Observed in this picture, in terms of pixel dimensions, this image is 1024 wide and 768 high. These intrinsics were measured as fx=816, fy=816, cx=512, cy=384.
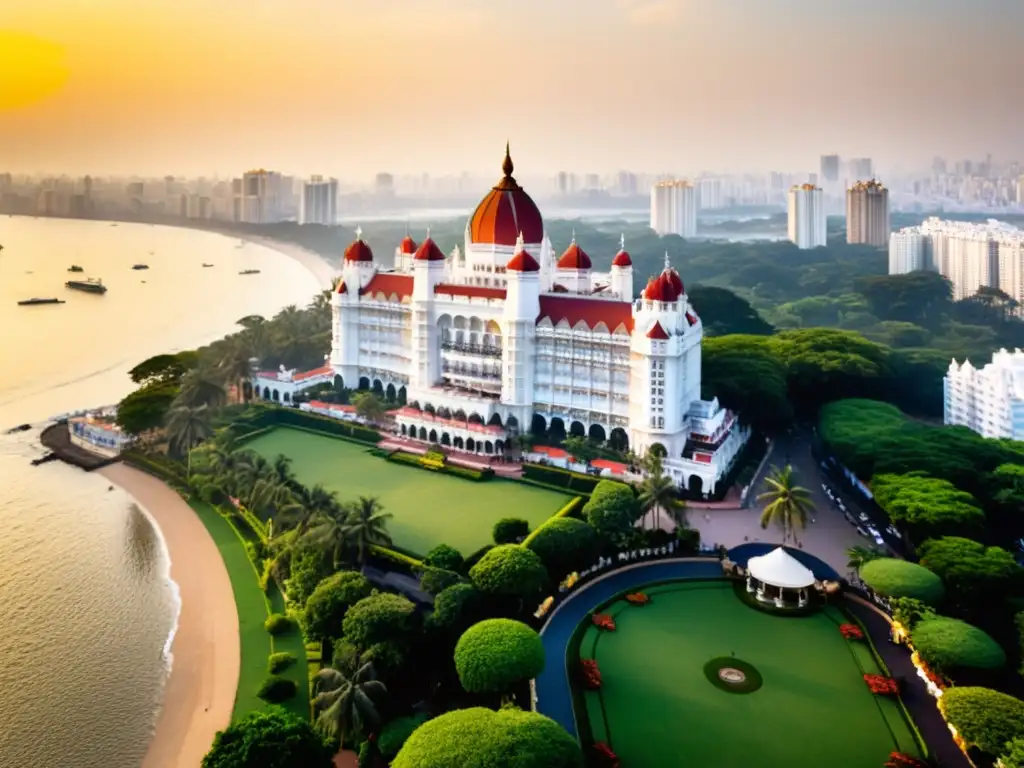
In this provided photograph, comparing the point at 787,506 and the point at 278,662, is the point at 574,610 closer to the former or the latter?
the point at 278,662

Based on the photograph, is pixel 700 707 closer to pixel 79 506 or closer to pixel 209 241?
pixel 79 506

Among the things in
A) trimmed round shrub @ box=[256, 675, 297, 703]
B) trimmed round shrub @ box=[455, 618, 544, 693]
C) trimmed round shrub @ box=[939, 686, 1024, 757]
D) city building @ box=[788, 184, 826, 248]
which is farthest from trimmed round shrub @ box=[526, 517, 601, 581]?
city building @ box=[788, 184, 826, 248]

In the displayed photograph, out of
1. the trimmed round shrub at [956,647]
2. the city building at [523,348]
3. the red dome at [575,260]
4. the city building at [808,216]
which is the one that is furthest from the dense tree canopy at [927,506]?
the city building at [808,216]

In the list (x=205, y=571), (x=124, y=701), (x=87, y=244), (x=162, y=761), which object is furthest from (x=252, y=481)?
(x=87, y=244)

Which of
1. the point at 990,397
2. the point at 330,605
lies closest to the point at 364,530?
the point at 330,605

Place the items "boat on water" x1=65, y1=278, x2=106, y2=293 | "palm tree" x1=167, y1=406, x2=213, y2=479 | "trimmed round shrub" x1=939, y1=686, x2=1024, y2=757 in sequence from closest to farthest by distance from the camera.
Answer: "trimmed round shrub" x1=939, y1=686, x2=1024, y2=757
"palm tree" x1=167, y1=406, x2=213, y2=479
"boat on water" x1=65, y1=278, x2=106, y2=293

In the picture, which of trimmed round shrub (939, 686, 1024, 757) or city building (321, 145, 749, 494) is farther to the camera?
city building (321, 145, 749, 494)

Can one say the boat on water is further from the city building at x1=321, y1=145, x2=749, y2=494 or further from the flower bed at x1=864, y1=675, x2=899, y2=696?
the flower bed at x1=864, y1=675, x2=899, y2=696
